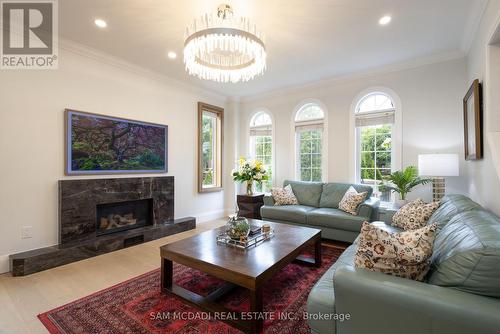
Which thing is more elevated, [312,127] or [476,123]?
[312,127]

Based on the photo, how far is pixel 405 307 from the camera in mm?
1157

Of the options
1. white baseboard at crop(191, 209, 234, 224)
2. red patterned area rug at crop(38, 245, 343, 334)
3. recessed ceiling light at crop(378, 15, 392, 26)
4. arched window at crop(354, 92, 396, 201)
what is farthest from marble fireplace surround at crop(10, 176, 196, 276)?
recessed ceiling light at crop(378, 15, 392, 26)

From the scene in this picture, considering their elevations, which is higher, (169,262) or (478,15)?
(478,15)

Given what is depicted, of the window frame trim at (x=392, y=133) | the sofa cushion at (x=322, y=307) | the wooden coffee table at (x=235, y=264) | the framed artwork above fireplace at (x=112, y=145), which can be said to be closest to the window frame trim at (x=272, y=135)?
→ the window frame trim at (x=392, y=133)

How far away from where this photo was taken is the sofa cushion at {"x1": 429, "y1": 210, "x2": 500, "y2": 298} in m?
1.07

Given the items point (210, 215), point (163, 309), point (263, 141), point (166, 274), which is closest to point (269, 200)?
point (210, 215)

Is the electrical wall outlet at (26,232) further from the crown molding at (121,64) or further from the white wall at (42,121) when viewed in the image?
the crown molding at (121,64)

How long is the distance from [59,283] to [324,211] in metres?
3.47

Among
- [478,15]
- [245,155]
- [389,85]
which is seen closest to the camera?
[478,15]

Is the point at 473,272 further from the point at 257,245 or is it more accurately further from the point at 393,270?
the point at 257,245

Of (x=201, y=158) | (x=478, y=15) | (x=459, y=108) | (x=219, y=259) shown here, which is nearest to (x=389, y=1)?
(x=478, y=15)

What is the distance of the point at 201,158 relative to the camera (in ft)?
16.5

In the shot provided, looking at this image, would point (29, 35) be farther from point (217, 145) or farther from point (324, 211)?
point (324, 211)

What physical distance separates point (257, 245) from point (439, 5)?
3078 mm
